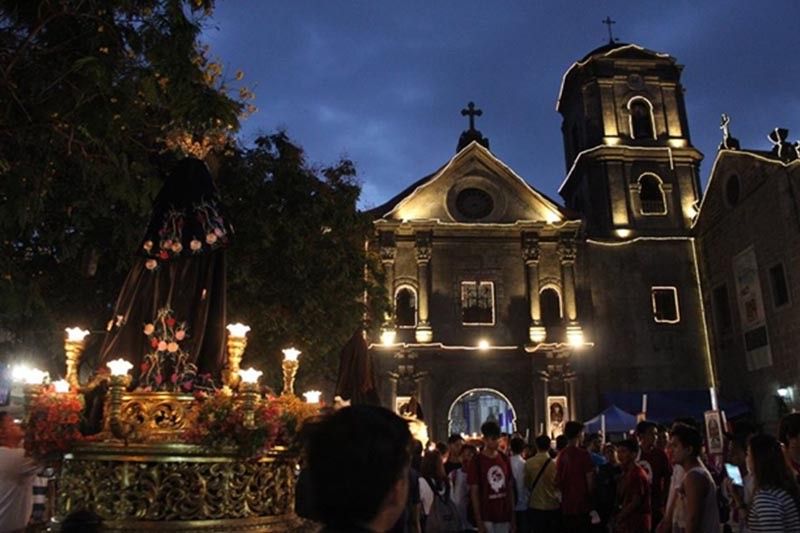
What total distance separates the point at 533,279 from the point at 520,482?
16873mm

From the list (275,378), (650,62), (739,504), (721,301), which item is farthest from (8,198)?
(650,62)

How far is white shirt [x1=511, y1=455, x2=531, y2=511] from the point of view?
9586 millimetres

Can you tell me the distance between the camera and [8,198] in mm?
6504

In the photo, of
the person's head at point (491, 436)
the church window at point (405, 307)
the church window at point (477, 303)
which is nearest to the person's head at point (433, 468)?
the person's head at point (491, 436)

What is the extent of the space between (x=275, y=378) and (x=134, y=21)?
1085 centimetres

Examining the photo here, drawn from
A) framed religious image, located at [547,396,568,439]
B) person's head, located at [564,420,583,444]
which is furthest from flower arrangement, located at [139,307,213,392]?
framed religious image, located at [547,396,568,439]

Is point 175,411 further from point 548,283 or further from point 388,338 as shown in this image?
point 548,283

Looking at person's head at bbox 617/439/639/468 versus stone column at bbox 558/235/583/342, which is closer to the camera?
person's head at bbox 617/439/639/468

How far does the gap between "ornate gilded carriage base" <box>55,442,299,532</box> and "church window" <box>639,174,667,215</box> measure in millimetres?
25821

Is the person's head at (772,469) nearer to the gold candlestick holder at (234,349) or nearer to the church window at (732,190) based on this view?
the gold candlestick holder at (234,349)

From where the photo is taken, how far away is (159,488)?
4742 mm

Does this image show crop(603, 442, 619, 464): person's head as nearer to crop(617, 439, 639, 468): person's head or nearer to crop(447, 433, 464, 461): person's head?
crop(447, 433, 464, 461): person's head

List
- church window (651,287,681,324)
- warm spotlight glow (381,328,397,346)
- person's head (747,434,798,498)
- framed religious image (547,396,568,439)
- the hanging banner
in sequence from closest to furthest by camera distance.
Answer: person's head (747,434,798,498)
the hanging banner
framed religious image (547,396,568,439)
warm spotlight glow (381,328,397,346)
church window (651,287,681,324)

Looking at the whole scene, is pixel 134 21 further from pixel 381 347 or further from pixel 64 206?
pixel 381 347
